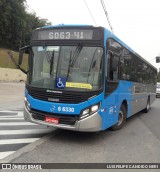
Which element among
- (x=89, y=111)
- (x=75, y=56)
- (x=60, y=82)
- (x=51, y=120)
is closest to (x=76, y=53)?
(x=75, y=56)

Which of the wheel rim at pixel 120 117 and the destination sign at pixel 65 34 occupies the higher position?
the destination sign at pixel 65 34

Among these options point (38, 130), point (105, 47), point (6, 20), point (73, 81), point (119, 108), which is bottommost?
point (38, 130)

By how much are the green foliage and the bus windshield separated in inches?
2964

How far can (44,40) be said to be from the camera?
8391 millimetres

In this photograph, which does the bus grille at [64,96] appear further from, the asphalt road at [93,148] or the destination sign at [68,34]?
the destination sign at [68,34]

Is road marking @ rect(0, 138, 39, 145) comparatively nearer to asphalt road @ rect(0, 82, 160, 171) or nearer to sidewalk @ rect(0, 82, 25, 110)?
asphalt road @ rect(0, 82, 160, 171)

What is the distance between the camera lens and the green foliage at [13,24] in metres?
81.8

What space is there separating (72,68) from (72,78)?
27cm

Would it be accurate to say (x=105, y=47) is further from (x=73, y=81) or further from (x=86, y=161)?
(x=86, y=161)

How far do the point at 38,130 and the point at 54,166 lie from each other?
3.72m

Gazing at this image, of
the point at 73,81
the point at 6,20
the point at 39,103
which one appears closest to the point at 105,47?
the point at 73,81

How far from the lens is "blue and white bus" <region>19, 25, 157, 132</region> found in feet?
24.9

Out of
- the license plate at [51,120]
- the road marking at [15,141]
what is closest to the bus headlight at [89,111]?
the license plate at [51,120]

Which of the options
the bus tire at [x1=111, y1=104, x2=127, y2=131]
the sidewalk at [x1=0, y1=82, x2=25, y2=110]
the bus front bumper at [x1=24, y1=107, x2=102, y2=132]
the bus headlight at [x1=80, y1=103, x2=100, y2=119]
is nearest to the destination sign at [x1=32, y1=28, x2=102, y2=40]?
the bus headlight at [x1=80, y1=103, x2=100, y2=119]
